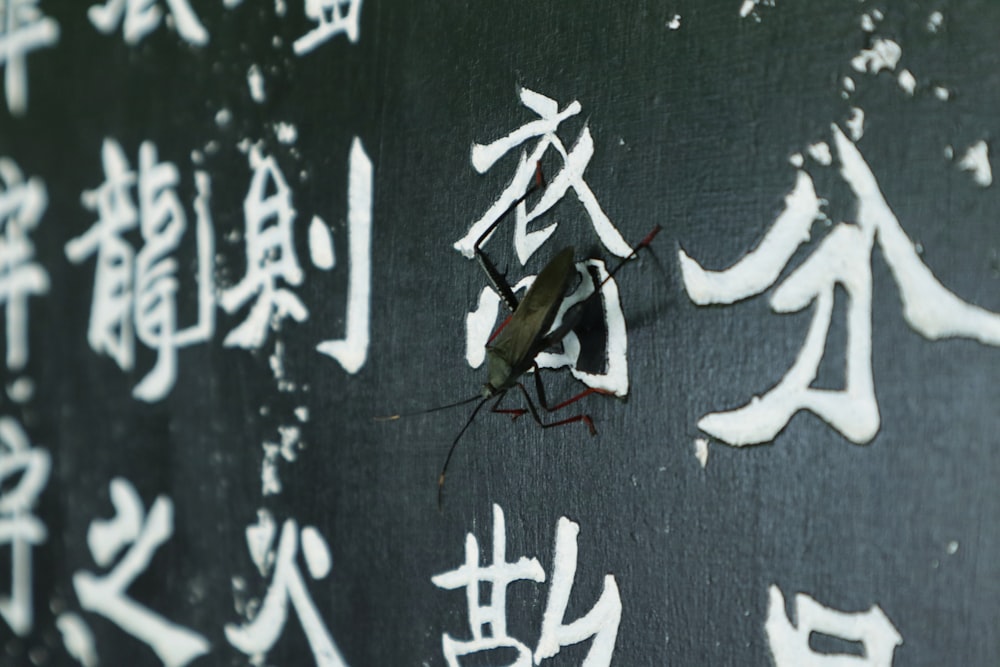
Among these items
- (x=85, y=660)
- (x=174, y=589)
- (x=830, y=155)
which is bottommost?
(x=85, y=660)

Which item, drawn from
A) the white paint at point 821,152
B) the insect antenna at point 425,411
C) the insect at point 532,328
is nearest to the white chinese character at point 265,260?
the insect antenna at point 425,411

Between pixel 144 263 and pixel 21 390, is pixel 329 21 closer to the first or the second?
pixel 144 263

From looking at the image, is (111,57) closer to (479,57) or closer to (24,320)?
(24,320)

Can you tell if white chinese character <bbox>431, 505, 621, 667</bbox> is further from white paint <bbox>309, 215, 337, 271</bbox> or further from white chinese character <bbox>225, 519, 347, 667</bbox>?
white paint <bbox>309, 215, 337, 271</bbox>

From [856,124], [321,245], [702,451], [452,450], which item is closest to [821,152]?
[856,124]

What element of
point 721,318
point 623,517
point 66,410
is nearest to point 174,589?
point 66,410

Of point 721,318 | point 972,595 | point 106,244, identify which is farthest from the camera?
point 106,244
